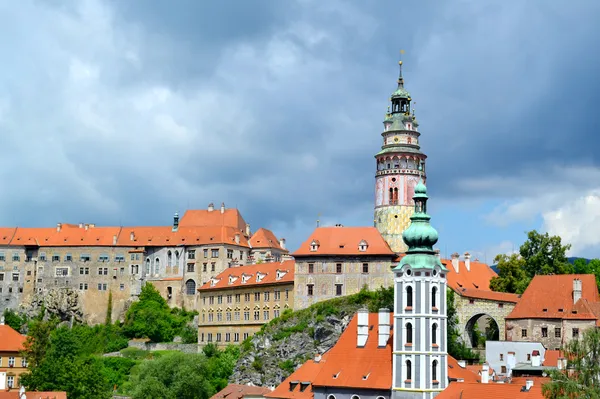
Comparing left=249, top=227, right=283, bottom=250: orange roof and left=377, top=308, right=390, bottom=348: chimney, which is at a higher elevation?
left=249, top=227, right=283, bottom=250: orange roof

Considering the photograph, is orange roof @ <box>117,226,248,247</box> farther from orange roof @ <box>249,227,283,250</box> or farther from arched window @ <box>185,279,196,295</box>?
arched window @ <box>185,279,196,295</box>

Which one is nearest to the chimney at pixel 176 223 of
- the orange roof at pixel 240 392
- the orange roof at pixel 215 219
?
the orange roof at pixel 215 219

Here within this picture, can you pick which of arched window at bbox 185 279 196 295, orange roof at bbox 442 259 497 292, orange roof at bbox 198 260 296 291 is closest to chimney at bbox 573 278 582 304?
→ orange roof at bbox 442 259 497 292

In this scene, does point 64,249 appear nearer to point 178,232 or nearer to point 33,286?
point 33,286

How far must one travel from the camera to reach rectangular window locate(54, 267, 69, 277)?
10788cm

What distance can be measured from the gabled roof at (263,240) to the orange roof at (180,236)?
887 millimetres

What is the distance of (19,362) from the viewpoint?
77.2 metres

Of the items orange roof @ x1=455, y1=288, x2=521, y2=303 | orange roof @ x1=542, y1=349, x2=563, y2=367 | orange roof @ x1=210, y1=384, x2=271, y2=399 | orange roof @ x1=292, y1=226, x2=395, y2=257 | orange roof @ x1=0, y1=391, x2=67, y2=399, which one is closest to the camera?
orange roof @ x1=542, y1=349, x2=563, y2=367

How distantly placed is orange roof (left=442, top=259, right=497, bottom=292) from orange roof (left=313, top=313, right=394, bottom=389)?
757 inches

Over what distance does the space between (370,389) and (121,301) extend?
5597cm

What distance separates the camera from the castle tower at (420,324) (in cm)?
5362

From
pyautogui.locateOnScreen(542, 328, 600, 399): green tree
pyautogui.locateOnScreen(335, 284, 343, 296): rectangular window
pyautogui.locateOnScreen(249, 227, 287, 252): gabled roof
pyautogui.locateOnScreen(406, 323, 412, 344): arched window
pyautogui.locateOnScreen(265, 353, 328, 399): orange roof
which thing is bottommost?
pyautogui.locateOnScreen(265, 353, 328, 399): orange roof

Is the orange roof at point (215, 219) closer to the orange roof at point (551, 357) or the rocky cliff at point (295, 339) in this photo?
the rocky cliff at point (295, 339)

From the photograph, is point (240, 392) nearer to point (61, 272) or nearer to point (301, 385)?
point (301, 385)
